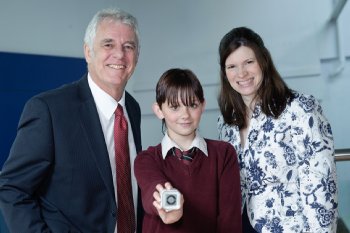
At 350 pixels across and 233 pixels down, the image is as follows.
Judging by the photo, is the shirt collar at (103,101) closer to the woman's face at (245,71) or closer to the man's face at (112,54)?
the man's face at (112,54)

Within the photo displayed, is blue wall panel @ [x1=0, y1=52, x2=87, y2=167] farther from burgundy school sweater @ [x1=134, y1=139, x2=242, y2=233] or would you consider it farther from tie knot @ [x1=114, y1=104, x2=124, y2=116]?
burgundy school sweater @ [x1=134, y1=139, x2=242, y2=233]

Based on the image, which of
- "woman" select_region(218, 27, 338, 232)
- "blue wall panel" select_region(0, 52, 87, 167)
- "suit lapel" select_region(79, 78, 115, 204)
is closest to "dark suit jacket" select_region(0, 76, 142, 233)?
"suit lapel" select_region(79, 78, 115, 204)

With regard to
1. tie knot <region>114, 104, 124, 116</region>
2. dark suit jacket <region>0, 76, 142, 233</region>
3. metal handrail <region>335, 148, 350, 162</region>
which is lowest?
metal handrail <region>335, 148, 350, 162</region>

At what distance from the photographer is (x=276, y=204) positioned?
1.64 meters

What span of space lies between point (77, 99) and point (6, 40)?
94.9 inches

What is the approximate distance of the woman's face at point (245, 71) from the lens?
180 cm

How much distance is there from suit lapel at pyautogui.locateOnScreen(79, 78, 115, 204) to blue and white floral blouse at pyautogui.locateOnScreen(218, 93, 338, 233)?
0.59 m

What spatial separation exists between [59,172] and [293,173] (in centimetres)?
93

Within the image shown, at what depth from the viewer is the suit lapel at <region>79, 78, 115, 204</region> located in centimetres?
155

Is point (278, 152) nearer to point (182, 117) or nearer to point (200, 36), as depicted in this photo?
point (182, 117)

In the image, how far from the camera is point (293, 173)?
1659mm

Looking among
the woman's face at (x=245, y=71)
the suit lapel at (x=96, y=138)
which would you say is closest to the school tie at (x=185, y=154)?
the suit lapel at (x=96, y=138)

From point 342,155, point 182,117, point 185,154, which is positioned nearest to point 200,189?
point 185,154

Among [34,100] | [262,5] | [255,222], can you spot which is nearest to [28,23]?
[262,5]
